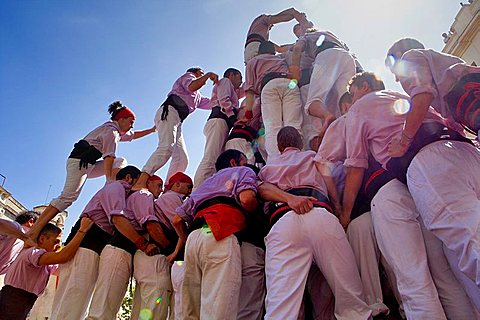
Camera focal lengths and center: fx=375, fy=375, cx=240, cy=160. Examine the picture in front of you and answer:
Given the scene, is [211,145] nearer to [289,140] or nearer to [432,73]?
[289,140]

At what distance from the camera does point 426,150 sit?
3225 mm

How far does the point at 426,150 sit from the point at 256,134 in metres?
4.49

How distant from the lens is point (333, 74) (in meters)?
6.05

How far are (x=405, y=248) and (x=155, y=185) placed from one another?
14.8 ft

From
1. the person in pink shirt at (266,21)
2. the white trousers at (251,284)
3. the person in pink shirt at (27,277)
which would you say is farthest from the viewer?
the person in pink shirt at (266,21)

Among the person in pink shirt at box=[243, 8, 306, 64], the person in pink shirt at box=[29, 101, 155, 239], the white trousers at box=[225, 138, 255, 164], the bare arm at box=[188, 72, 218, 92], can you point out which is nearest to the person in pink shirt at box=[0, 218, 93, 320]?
the person in pink shirt at box=[29, 101, 155, 239]

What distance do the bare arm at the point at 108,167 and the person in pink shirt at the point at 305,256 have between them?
477 cm

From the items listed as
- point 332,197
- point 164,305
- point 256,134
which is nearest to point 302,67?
point 256,134

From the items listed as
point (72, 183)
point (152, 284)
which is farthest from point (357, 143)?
point (72, 183)

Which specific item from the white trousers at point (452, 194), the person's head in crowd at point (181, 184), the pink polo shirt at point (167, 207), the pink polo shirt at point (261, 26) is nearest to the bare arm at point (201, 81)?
the pink polo shirt at point (261, 26)

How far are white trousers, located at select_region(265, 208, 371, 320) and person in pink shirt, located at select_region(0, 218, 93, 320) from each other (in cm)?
387

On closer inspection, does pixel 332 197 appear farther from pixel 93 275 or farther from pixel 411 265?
pixel 93 275

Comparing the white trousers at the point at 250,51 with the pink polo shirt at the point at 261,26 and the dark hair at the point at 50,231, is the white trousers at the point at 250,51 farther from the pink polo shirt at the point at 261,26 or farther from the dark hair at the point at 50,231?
the dark hair at the point at 50,231

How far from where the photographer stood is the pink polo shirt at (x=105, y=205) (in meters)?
5.59
